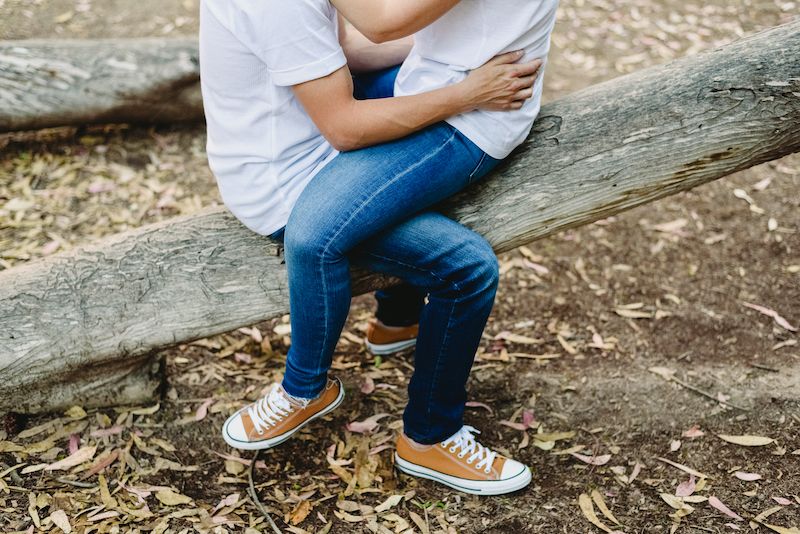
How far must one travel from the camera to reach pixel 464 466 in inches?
104

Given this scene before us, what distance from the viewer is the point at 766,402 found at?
297 cm

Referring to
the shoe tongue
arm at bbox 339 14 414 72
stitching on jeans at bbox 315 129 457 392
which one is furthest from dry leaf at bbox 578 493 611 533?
arm at bbox 339 14 414 72

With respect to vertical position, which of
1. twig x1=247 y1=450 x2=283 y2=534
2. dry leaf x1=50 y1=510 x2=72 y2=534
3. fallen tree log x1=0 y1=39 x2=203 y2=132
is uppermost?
fallen tree log x1=0 y1=39 x2=203 y2=132

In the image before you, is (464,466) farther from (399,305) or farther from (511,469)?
(399,305)

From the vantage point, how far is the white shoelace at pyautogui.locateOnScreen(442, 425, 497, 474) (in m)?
2.64

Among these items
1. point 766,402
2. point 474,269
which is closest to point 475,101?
point 474,269

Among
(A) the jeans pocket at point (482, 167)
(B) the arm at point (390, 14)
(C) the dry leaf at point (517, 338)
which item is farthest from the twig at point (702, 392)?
(B) the arm at point (390, 14)

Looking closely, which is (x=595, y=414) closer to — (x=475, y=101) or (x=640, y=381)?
(x=640, y=381)

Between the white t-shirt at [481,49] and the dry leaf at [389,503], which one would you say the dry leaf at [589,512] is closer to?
the dry leaf at [389,503]

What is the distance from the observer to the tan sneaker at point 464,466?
2625mm

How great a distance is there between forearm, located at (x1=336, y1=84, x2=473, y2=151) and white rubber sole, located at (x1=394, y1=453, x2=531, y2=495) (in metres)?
1.19

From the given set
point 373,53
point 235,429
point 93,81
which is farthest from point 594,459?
point 93,81

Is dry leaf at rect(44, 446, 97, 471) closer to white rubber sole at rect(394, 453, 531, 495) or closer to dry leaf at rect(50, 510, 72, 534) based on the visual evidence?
dry leaf at rect(50, 510, 72, 534)

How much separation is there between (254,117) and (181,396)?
135cm
